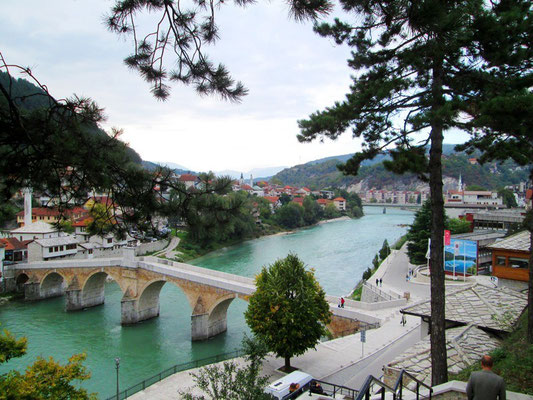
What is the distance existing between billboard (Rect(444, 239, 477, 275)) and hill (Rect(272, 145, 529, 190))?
43974mm

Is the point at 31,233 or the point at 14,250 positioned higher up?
the point at 31,233

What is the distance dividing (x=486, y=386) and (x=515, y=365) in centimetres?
168

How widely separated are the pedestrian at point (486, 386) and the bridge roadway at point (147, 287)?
8.88m

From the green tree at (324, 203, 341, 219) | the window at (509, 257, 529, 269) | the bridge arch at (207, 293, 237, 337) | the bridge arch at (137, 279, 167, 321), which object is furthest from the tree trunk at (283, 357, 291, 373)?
the green tree at (324, 203, 341, 219)

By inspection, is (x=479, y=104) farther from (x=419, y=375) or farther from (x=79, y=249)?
(x=79, y=249)

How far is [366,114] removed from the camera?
628cm

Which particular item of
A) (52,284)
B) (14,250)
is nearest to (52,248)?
(14,250)

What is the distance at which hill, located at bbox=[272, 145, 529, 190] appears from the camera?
9538 centimetres

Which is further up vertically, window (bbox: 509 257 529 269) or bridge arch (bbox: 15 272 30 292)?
window (bbox: 509 257 529 269)

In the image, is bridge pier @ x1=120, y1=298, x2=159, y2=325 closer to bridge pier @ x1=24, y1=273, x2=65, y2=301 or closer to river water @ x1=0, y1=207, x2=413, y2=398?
river water @ x1=0, y1=207, x2=413, y2=398

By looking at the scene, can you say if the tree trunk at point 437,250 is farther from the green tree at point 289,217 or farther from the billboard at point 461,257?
the green tree at point 289,217

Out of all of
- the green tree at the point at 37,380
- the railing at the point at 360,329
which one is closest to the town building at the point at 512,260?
the railing at the point at 360,329

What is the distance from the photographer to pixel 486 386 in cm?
315

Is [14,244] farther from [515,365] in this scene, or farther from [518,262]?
[515,365]
